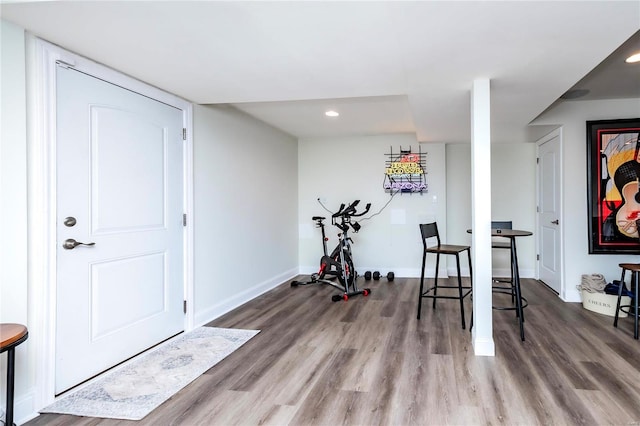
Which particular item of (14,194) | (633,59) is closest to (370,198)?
(633,59)

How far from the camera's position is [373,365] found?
271 cm

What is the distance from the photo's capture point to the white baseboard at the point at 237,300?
3.66 m

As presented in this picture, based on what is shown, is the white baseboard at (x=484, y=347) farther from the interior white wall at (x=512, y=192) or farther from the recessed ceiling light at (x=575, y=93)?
the interior white wall at (x=512, y=192)

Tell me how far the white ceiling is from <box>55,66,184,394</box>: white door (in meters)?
0.33

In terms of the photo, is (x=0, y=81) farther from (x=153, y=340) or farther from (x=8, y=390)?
(x=153, y=340)

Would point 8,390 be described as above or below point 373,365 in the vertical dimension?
above

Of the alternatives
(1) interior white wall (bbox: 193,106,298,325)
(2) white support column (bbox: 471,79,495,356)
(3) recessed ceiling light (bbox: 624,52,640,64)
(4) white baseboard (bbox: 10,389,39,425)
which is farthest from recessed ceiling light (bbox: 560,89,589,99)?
(4) white baseboard (bbox: 10,389,39,425)

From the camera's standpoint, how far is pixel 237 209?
4348 millimetres

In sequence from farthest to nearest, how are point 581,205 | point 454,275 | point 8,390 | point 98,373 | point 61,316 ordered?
point 454,275 → point 581,205 → point 98,373 → point 61,316 → point 8,390

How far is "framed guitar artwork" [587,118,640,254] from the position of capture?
165 inches

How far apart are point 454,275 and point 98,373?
4.91 m

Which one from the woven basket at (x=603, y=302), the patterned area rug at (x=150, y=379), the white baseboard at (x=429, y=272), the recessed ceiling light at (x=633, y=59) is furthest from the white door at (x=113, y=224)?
the woven basket at (x=603, y=302)

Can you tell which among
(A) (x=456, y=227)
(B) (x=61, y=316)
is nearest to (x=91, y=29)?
(B) (x=61, y=316)

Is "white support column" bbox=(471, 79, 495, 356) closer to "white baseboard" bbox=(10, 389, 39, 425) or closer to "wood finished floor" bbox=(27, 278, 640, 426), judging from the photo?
"wood finished floor" bbox=(27, 278, 640, 426)
